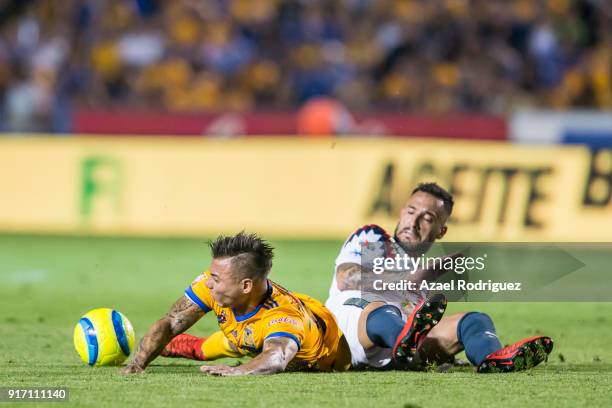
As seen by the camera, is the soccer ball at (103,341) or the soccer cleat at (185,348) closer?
the soccer ball at (103,341)

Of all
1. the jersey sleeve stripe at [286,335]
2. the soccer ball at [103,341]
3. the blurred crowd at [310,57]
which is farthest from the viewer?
the blurred crowd at [310,57]

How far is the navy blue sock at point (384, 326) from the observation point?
7941 mm

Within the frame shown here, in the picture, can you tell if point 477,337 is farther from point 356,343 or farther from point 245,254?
point 245,254

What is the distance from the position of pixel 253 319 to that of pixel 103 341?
1177mm

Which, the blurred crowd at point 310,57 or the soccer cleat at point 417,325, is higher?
the blurred crowd at point 310,57

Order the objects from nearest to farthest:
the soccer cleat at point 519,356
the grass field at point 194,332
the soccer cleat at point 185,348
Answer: the grass field at point 194,332 < the soccer cleat at point 519,356 < the soccer cleat at point 185,348

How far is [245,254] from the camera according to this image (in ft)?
25.3

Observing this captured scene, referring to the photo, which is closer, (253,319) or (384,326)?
(253,319)

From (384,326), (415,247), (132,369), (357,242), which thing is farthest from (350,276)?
(132,369)

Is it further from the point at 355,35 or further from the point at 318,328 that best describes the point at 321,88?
the point at 318,328

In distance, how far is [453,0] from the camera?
2339 cm
